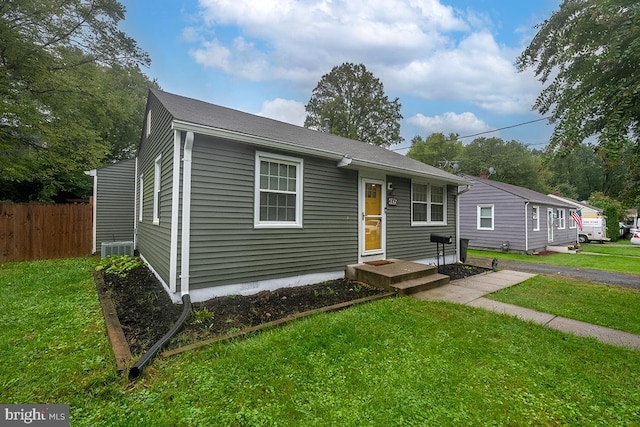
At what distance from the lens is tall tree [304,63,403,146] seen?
25.4m

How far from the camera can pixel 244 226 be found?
193 inches

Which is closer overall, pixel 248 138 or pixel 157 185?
pixel 248 138

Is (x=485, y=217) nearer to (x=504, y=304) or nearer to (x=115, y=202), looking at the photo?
(x=504, y=304)

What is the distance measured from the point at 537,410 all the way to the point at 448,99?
1731 cm

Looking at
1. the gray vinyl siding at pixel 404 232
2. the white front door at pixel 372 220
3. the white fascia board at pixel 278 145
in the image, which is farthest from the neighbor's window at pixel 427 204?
the white front door at pixel 372 220

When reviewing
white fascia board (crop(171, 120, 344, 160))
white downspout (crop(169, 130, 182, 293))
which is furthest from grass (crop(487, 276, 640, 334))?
white downspout (crop(169, 130, 182, 293))

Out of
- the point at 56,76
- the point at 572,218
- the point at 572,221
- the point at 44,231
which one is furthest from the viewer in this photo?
the point at 572,221

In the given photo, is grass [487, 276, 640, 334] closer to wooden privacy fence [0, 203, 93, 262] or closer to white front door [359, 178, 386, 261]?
white front door [359, 178, 386, 261]

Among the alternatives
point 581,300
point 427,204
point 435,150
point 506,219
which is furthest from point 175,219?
point 435,150

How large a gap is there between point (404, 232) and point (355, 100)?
20725 mm

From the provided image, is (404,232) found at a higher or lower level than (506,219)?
lower

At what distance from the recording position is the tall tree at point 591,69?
8.59 ft

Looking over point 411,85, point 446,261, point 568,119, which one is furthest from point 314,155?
point 411,85

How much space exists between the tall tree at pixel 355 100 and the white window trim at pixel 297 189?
2055 centimetres
